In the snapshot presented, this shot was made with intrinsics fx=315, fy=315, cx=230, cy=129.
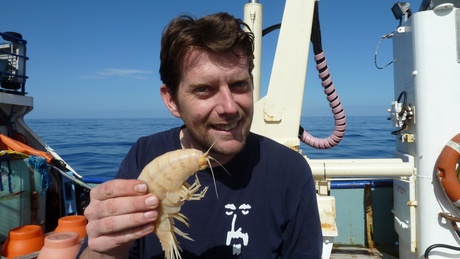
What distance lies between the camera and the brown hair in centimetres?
168

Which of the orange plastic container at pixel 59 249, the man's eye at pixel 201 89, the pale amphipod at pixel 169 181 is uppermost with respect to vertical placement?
the man's eye at pixel 201 89

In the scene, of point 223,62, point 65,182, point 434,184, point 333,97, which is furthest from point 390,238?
point 65,182

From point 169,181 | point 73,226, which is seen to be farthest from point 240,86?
point 73,226

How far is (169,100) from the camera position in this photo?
1997mm

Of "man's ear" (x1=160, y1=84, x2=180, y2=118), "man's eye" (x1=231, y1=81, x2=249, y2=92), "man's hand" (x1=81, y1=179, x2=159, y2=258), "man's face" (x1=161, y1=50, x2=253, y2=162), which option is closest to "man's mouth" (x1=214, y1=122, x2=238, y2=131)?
"man's face" (x1=161, y1=50, x2=253, y2=162)

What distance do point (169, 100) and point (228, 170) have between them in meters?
0.59

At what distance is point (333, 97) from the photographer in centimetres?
421

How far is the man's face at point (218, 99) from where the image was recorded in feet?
5.42

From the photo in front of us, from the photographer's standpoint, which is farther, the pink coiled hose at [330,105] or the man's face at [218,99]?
the pink coiled hose at [330,105]

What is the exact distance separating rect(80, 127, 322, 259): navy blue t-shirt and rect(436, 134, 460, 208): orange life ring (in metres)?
2.34

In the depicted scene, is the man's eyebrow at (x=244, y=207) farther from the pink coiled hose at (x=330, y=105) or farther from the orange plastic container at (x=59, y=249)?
the pink coiled hose at (x=330, y=105)

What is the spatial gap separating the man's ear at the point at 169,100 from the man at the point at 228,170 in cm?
7

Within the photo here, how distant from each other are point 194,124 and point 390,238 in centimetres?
468

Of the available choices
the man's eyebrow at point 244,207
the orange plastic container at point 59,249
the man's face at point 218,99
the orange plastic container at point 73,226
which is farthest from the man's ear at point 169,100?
the orange plastic container at point 73,226
